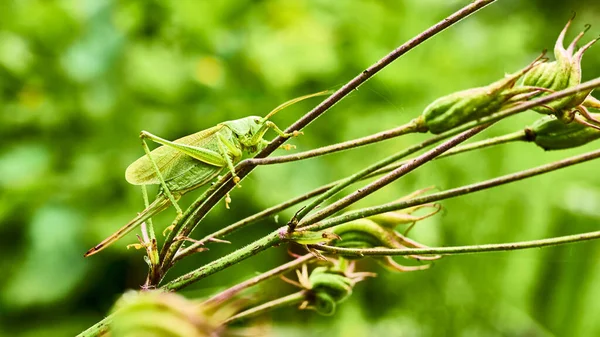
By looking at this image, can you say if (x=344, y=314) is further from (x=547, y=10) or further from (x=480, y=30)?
(x=547, y=10)

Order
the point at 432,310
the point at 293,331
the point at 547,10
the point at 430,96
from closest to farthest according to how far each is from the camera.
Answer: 1. the point at 293,331
2. the point at 432,310
3. the point at 430,96
4. the point at 547,10

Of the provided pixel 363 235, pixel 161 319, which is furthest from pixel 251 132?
pixel 161 319

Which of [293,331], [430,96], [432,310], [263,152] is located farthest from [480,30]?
[263,152]

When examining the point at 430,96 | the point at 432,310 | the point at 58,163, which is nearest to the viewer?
the point at 58,163

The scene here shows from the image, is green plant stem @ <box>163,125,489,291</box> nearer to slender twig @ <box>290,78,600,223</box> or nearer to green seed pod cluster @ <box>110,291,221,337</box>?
slender twig @ <box>290,78,600,223</box>

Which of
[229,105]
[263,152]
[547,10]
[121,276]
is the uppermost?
[547,10]

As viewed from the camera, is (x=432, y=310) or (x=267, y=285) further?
(x=432, y=310)

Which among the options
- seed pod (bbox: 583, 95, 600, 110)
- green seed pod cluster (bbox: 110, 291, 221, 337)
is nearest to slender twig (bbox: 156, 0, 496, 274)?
seed pod (bbox: 583, 95, 600, 110)

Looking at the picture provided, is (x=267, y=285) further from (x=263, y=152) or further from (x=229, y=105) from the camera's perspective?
(x=229, y=105)

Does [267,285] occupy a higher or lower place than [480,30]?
lower
